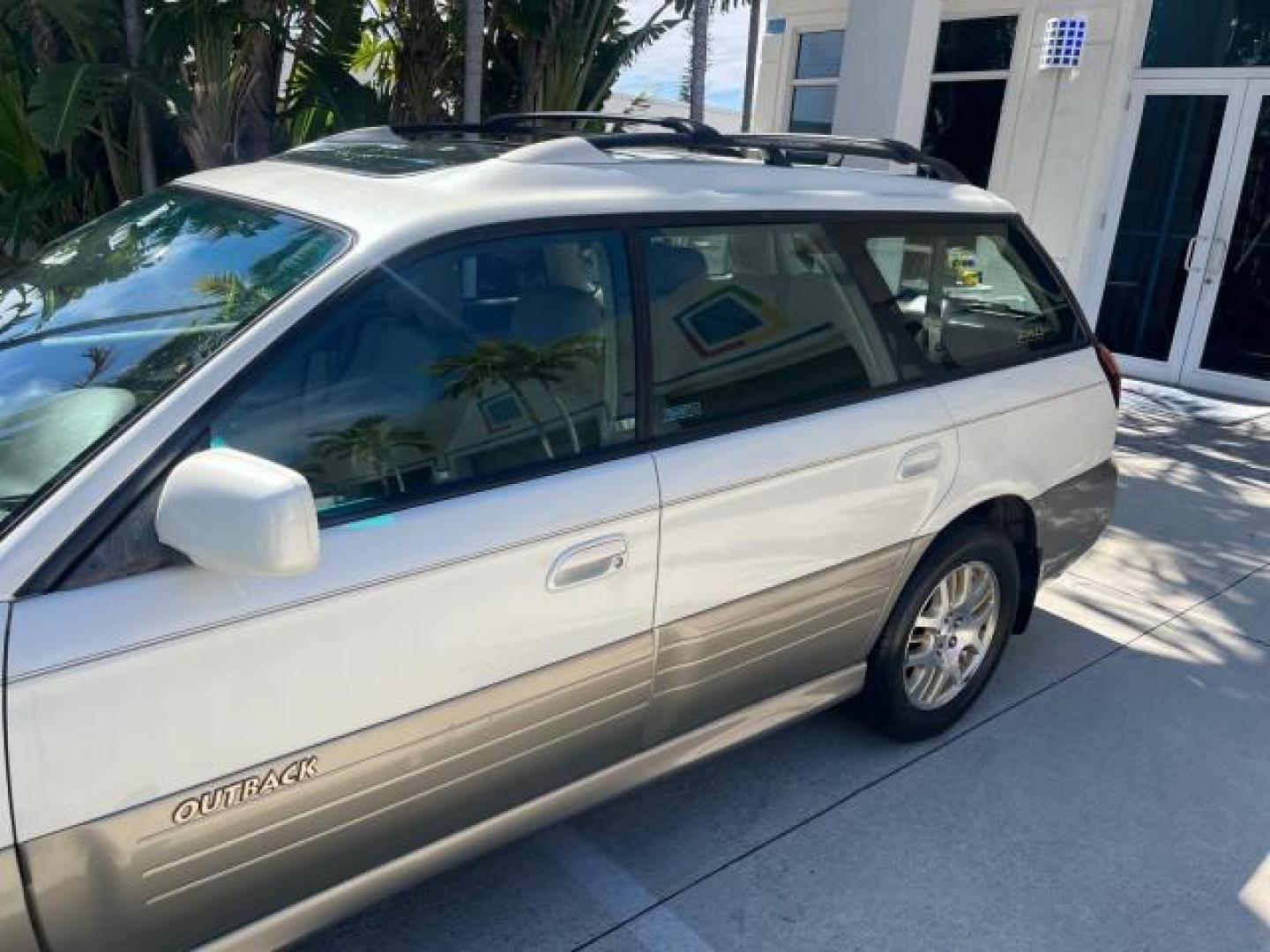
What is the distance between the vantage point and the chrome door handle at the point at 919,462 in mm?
2967

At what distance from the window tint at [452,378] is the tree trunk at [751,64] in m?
9.40

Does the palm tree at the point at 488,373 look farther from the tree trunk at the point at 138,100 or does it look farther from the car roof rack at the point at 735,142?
the tree trunk at the point at 138,100

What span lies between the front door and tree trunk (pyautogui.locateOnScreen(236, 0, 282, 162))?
685cm

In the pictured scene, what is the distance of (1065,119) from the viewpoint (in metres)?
9.02

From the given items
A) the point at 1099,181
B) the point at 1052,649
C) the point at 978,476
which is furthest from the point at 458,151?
the point at 1099,181

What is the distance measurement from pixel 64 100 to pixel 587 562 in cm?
501

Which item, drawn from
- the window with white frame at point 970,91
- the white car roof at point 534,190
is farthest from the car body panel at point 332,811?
the window with white frame at point 970,91

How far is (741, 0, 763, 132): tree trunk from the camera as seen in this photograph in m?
11.0

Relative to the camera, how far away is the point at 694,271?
262cm

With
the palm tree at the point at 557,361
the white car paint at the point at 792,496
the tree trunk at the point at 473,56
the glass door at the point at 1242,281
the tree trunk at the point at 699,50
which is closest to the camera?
the palm tree at the point at 557,361

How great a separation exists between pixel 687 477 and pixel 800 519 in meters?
0.42

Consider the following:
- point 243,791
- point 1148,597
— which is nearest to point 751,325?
point 243,791

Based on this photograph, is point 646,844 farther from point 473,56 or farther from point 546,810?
point 473,56

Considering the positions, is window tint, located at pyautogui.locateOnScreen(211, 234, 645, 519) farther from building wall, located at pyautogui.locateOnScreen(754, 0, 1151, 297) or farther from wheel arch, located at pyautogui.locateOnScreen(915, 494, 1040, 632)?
building wall, located at pyautogui.locateOnScreen(754, 0, 1151, 297)
